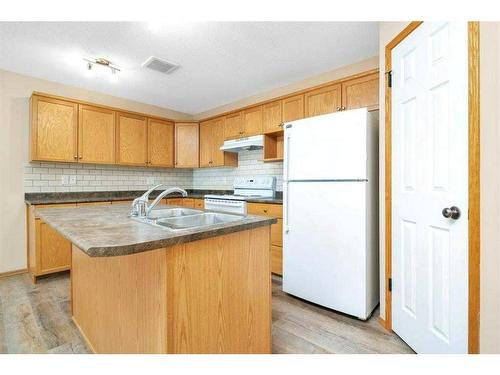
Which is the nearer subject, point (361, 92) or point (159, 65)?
point (361, 92)

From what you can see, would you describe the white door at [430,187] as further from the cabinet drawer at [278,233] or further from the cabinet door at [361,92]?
the cabinet drawer at [278,233]

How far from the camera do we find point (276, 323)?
6.28 feet

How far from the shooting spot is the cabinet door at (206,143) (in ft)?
13.9

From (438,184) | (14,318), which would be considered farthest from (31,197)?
(438,184)

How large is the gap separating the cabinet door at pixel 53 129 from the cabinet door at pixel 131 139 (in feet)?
1.81

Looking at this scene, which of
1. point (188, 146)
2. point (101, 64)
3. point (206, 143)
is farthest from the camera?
point (188, 146)

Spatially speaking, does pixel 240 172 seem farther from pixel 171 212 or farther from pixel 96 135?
pixel 171 212

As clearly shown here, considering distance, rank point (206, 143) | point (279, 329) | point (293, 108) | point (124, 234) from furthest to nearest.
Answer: point (206, 143)
point (293, 108)
point (279, 329)
point (124, 234)

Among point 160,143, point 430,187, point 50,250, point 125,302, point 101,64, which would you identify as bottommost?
point 50,250

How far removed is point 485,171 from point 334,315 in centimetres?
151

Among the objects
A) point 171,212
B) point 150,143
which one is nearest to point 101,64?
point 150,143

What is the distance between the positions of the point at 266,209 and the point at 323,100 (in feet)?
4.63

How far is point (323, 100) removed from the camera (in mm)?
2809

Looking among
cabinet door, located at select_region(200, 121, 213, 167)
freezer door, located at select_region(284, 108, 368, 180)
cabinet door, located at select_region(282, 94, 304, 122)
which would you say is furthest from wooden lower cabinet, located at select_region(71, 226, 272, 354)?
cabinet door, located at select_region(200, 121, 213, 167)
